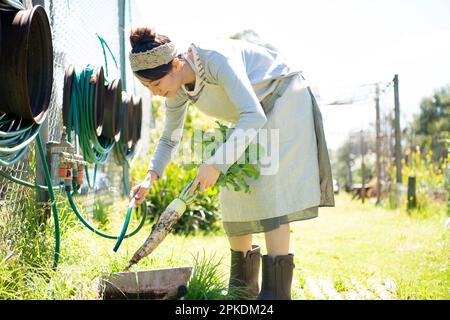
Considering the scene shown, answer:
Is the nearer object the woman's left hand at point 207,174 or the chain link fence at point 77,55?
the woman's left hand at point 207,174

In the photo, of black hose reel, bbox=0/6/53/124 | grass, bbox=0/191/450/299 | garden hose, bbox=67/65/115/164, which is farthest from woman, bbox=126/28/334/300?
garden hose, bbox=67/65/115/164

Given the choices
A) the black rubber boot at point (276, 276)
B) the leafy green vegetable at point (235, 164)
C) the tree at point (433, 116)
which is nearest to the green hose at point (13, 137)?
the leafy green vegetable at point (235, 164)

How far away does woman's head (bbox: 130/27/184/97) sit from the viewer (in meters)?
2.01

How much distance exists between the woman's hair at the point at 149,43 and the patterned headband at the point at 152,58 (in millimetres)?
16

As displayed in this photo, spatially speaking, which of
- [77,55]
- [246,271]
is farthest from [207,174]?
[77,55]

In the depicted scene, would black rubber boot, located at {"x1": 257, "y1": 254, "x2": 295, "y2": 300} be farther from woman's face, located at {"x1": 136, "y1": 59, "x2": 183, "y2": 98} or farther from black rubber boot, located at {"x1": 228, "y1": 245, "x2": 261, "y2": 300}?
woman's face, located at {"x1": 136, "y1": 59, "x2": 183, "y2": 98}

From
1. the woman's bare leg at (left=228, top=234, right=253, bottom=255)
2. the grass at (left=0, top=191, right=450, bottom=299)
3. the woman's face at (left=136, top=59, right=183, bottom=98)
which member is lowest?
the grass at (left=0, top=191, right=450, bottom=299)

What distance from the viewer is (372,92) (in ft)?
29.6

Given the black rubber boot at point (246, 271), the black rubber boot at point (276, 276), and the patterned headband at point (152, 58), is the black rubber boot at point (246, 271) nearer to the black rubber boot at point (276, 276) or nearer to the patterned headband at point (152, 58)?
the black rubber boot at point (276, 276)

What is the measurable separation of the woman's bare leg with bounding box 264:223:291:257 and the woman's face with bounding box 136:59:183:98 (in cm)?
69

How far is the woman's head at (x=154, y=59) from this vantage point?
6.59 ft
